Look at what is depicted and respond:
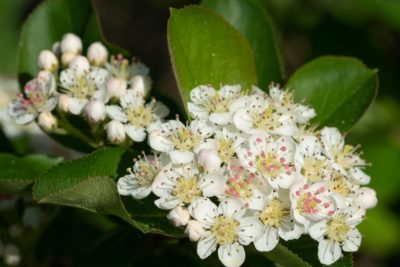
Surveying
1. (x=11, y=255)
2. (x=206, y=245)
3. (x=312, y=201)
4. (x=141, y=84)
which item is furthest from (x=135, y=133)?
(x=11, y=255)

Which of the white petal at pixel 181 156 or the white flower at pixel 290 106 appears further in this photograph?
the white flower at pixel 290 106

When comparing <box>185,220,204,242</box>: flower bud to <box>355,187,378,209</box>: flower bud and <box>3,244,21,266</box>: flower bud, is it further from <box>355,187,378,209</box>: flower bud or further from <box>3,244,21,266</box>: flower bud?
<box>3,244,21,266</box>: flower bud

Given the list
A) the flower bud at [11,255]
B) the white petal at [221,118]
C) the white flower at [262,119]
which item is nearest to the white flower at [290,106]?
the white flower at [262,119]

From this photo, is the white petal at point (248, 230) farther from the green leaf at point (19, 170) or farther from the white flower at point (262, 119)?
the green leaf at point (19, 170)

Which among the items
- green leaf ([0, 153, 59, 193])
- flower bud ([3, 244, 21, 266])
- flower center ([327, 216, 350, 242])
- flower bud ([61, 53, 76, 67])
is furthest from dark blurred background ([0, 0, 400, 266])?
flower center ([327, 216, 350, 242])

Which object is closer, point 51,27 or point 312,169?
point 312,169

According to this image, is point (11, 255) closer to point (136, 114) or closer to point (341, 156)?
point (136, 114)
